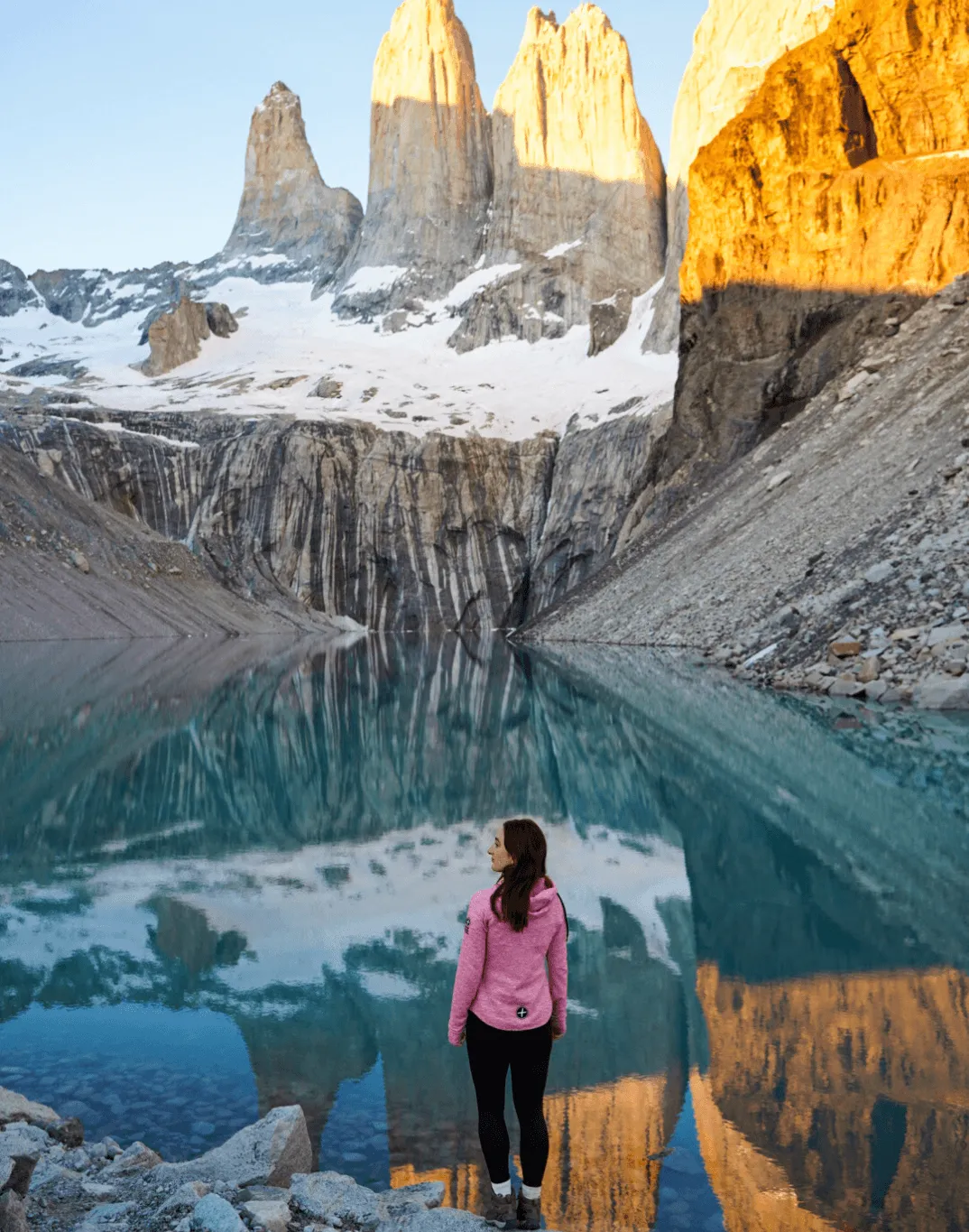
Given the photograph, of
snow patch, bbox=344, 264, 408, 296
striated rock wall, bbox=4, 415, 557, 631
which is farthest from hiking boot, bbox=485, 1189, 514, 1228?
snow patch, bbox=344, 264, 408, 296

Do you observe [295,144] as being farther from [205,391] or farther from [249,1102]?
[249,1102]

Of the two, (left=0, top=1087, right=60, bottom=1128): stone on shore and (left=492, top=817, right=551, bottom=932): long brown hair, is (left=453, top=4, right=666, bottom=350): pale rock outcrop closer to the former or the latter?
(left=0, top=1087, right=60, bottom=1128): stone on shore

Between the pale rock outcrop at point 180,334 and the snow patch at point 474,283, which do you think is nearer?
the pale rock outcrop at point 180,334

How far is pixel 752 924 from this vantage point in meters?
7.32

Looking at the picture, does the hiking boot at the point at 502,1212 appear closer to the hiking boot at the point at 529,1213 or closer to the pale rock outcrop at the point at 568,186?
the hiking boot at the point at 529,1213

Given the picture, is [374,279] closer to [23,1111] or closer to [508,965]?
[23,1111]

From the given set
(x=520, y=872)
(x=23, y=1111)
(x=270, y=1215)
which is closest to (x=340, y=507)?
(x=23, y=1111)

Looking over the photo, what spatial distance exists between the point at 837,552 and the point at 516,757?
48.8 feet

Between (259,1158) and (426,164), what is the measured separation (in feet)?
430

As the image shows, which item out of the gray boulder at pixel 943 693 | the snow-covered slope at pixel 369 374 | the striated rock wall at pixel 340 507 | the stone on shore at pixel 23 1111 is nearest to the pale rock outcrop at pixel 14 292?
the snow-covered slope at pixel 369 374

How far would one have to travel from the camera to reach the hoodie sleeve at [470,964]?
382 centimetres

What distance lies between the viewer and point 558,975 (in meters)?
3.97

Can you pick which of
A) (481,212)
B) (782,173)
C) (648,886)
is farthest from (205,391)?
(648,886)

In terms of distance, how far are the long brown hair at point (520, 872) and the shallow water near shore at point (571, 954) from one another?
47.4 inches
